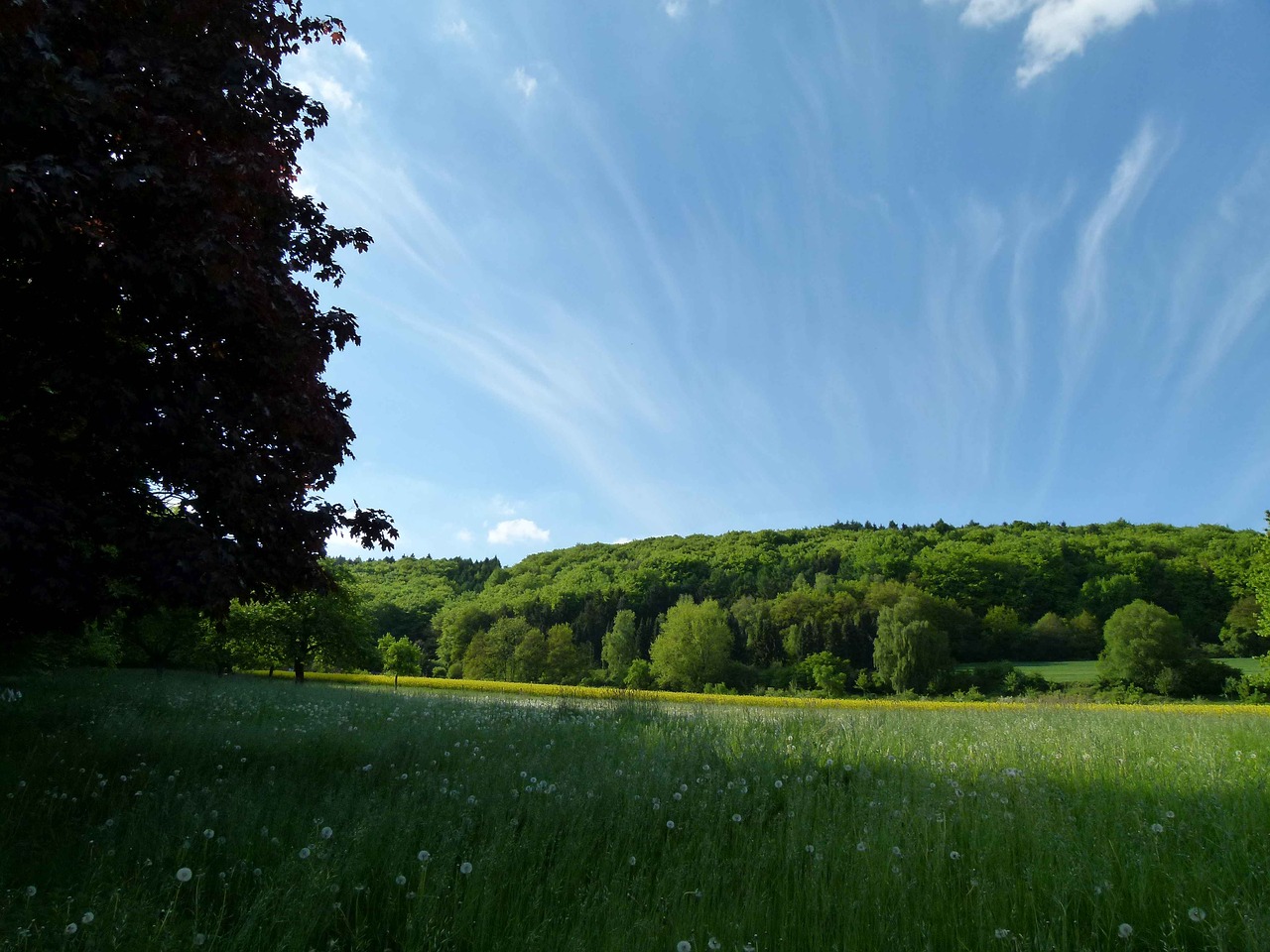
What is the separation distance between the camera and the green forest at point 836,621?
43.7m

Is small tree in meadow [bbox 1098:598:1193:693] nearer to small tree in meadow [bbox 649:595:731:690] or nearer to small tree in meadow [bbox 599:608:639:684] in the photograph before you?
small tree in meadow [bbox 649:595:731:690]

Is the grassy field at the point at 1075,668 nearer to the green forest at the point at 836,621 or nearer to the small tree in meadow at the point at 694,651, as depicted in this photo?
the green forest at the point at 836,621

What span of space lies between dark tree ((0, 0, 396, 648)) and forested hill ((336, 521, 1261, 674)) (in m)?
58.5

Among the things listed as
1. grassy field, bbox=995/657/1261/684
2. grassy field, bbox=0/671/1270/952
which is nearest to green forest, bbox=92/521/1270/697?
grassy field, bbox=995/657/1261/684

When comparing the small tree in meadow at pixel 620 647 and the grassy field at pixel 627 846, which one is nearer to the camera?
the grassy field at pixel 627 846

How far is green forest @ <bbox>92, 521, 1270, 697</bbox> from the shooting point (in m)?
43.7

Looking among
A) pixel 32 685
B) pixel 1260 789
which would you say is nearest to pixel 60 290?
pixel 1260 789

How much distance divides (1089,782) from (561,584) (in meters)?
111

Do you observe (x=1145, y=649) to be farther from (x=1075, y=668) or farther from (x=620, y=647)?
(x=620, y=647)

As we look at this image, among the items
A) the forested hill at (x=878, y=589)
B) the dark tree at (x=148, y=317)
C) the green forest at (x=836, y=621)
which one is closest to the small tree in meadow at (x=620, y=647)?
the green forest at (x=836, y=621)

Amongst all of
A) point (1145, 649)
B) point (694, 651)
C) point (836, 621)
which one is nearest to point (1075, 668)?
point (1145, 649)

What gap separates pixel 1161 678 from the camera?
57.0 m

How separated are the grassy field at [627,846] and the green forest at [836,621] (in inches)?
1389

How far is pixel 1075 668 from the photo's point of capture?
69688mm
